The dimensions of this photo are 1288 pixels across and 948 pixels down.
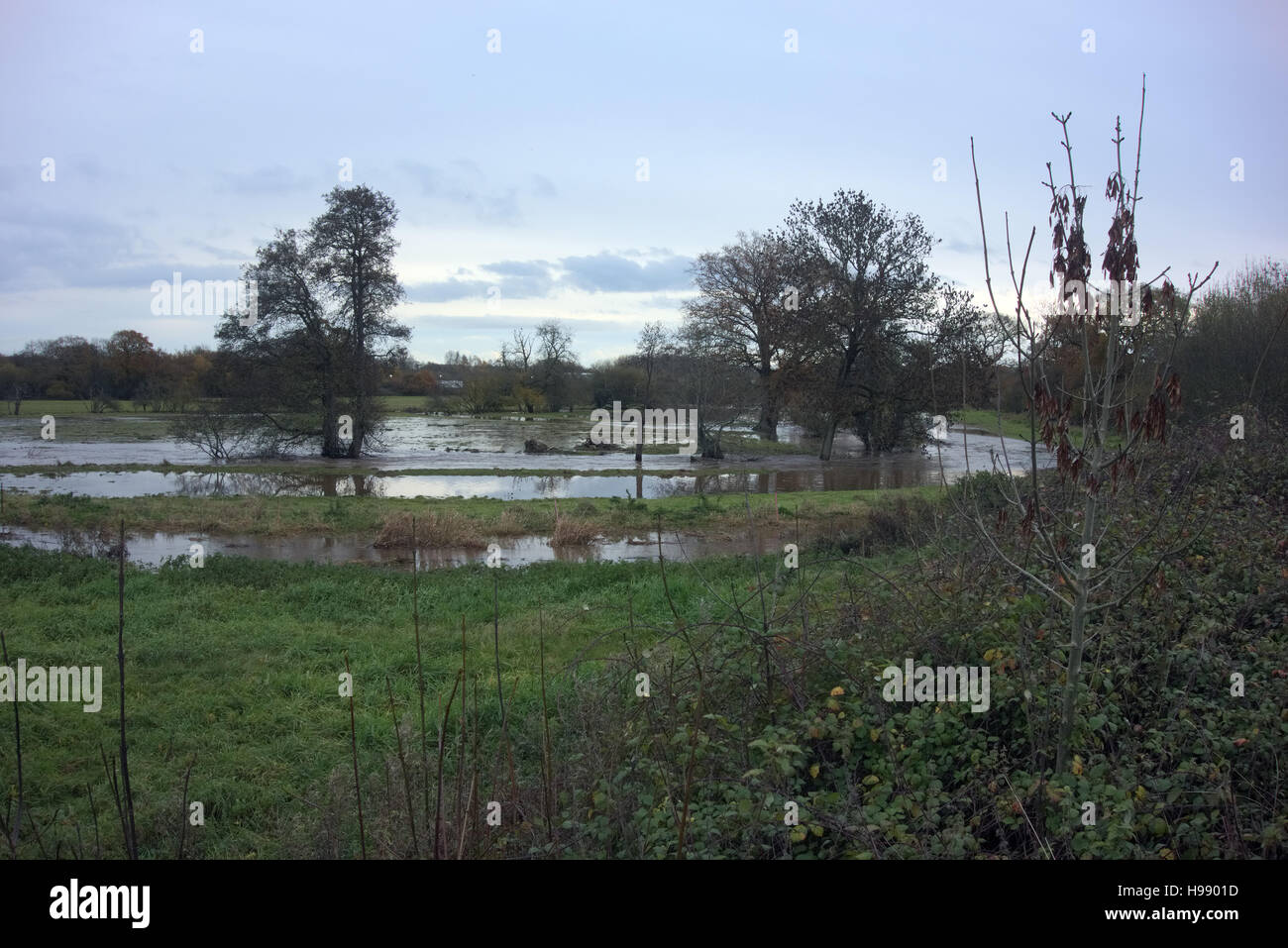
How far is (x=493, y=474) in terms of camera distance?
30.8 meters

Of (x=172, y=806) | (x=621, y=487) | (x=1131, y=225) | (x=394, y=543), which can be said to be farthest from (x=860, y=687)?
(x=621, y=487)

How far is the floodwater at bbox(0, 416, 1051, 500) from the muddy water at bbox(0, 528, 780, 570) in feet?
20.6

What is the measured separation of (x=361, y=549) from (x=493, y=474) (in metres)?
13.6

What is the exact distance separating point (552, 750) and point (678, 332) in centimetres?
3583

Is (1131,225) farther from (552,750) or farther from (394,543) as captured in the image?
(394,543)

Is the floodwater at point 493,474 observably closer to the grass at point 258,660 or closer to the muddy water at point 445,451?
the muddy water at point 445,451

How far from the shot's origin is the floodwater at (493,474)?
26.1m

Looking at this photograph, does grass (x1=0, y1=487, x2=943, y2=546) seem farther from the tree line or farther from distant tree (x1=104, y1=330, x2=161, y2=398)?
distant tree (x1=104, y1=330, x2=161, y2=398)

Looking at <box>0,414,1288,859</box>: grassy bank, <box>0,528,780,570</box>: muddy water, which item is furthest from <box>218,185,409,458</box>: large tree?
<box>0,414,1288,859</box>: grassy bank

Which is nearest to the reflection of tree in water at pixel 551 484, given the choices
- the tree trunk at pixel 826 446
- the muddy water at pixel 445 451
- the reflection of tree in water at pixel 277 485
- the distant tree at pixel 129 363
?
the muddy water at pixel 445 451

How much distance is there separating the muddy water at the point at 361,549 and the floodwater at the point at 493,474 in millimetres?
6276

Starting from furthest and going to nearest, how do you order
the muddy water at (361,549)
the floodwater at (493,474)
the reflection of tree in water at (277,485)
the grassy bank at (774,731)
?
1. the floodwater at (493,474)
2. the reflection of tree in water at (277,485)
3. the muddy water at (361,549)
4. the grassy bank at (774,731)
